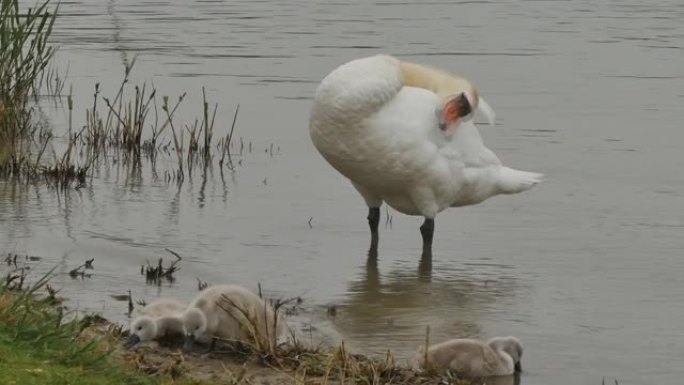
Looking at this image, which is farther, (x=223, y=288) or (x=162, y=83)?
(x=162, y=83)

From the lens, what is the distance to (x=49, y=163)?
40.1 ft

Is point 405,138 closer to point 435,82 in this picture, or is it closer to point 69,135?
point 435,82

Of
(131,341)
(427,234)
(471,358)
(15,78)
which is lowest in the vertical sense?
(427,234)

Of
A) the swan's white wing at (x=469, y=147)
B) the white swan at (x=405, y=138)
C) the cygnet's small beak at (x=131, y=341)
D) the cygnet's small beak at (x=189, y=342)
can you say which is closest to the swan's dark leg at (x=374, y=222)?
the white swan at (x=405, y=138)

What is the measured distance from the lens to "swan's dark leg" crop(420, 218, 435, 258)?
33.3ft

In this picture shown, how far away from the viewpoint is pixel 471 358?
6938 millimetres

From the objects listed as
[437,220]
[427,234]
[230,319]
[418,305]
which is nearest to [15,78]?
[437,220]

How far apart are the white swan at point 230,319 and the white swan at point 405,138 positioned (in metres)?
2.44

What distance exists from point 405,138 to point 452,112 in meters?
0.43

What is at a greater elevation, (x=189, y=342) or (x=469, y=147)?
(x=469, y=147)

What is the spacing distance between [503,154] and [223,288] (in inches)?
279

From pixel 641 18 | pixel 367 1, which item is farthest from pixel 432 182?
pixel 367 1

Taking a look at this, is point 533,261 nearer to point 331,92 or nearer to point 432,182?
point 432,182

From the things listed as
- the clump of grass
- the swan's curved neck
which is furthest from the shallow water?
the swan's curved neck
